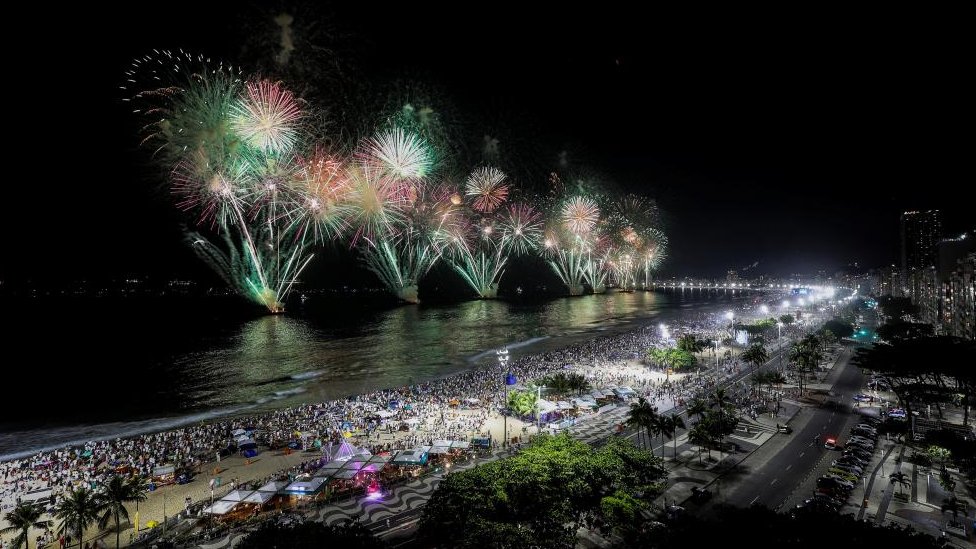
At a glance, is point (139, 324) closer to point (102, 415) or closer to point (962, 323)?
point (102, 415)

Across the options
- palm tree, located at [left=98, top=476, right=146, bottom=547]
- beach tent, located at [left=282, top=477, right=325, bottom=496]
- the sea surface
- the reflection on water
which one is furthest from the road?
the reflection on water

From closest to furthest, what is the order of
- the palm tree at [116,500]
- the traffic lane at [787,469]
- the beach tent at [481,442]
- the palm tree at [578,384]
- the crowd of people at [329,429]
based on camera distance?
1. the palm tree at [116,500]
2. the traffic lane at [787,469]
3. the crowd of people at [329,429]
4. the beach tent at [481,442]
5. the palm tree at [578,384]

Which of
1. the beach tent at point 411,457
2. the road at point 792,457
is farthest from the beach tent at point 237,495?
the road at point 792,457

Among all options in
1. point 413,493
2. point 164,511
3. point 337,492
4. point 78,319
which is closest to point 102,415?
point 164,511

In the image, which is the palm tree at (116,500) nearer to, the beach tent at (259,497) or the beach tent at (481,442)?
the beach tent at (259,497)

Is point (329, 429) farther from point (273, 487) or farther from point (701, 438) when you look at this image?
point (701, 438)

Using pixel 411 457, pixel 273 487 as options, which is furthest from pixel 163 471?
pixel 411 457
